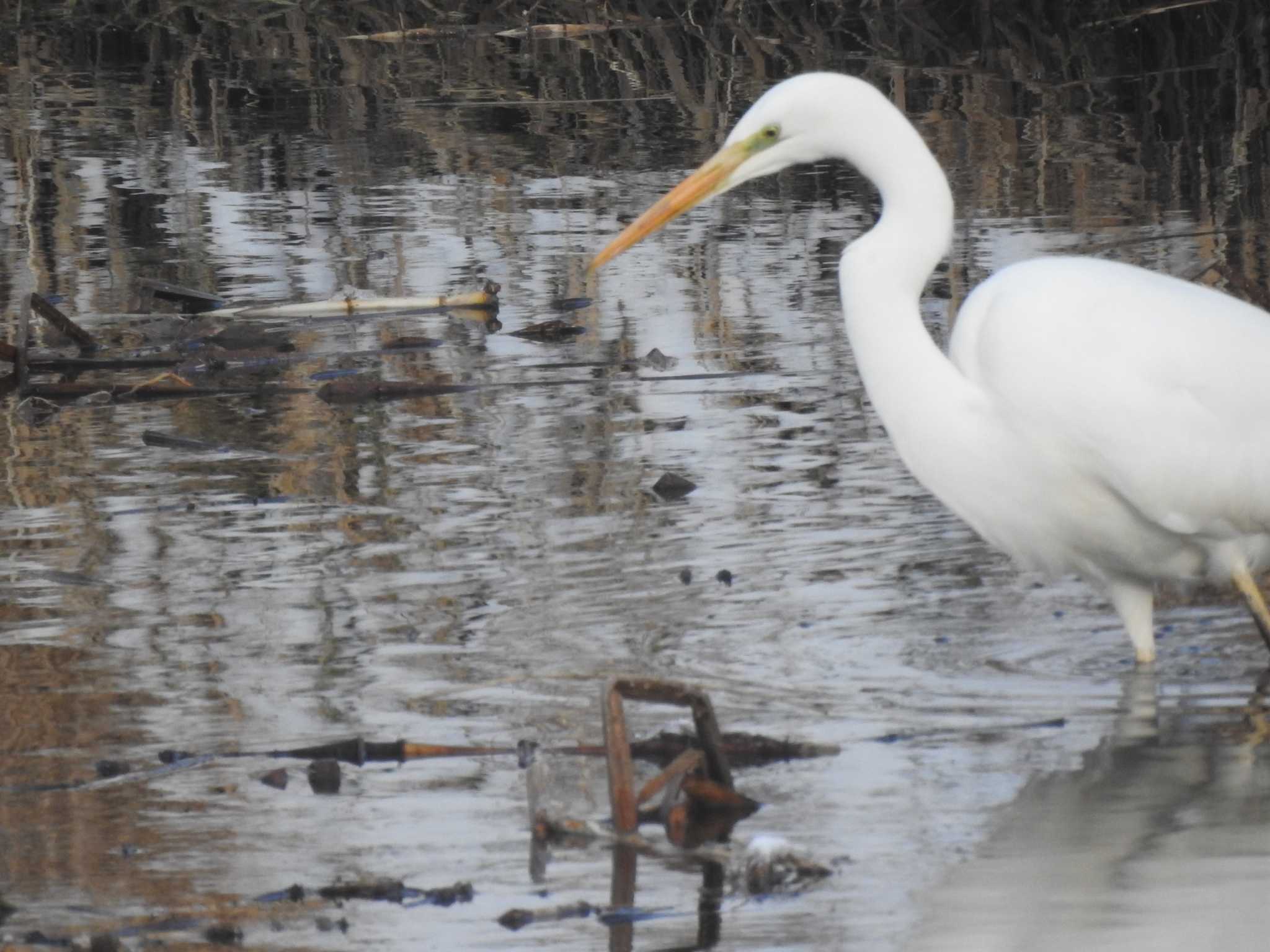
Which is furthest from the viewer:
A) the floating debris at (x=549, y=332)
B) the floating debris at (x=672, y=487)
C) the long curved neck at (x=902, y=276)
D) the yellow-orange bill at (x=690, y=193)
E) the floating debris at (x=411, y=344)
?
the floating debris at (x=549, y=332)

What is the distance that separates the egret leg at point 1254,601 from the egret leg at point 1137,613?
0.20 meters

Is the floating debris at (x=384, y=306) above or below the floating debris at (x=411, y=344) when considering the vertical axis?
above

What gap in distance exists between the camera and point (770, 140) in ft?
16.3

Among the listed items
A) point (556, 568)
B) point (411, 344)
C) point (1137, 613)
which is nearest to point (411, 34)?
point (411, 344)

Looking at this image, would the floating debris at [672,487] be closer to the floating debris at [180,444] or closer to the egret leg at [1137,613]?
the floating debris at [180,444]

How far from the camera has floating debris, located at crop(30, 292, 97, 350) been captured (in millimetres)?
7707

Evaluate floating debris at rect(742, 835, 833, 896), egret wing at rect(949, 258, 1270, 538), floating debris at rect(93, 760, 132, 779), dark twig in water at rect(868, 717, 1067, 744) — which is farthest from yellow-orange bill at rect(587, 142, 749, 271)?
floating debris at rect(742, 835, 833, 896)

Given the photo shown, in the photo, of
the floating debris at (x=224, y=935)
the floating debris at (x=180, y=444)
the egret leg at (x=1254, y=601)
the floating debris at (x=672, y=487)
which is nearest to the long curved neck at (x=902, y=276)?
the egret leg at (x=1254, y=601)

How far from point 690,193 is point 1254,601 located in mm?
1530

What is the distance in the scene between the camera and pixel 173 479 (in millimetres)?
6773

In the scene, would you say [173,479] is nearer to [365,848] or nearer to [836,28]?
[365,848]

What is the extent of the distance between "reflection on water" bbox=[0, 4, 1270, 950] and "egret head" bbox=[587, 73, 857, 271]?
1.03 meters

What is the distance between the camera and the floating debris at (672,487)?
651cm

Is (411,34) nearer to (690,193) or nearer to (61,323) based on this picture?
(61,323)
